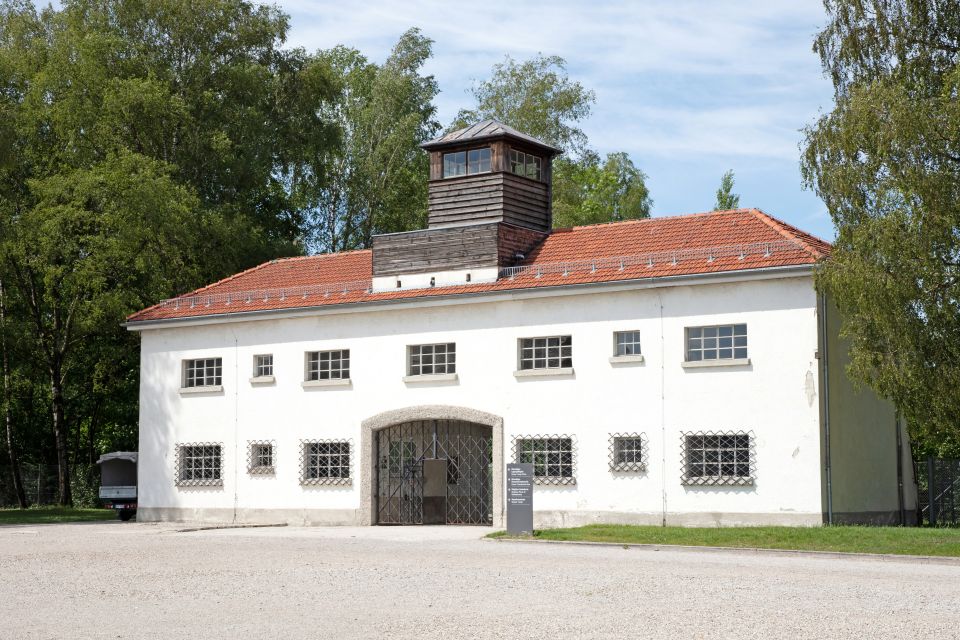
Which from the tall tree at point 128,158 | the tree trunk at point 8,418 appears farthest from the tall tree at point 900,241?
the tree trunk at point 8,418

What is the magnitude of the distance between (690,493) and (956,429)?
17.1 ft

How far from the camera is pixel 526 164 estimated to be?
1256 inches

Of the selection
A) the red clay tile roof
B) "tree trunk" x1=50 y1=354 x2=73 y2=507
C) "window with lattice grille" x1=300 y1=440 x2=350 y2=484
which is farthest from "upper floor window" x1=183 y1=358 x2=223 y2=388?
"tree trunk" x1=50 y1=354 x2=73 y2=507

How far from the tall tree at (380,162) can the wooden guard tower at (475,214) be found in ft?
59.5

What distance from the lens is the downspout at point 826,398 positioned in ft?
78.9

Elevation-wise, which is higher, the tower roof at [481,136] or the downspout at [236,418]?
the tower roof at [481,136]

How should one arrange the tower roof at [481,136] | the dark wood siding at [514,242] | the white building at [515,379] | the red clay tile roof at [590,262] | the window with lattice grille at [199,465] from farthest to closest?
the window with lattice grille at [199,465] → the tower roof at [481,136] → the dark wood siding at [514,242] → the red clay tile roof at [590,262] → the white building at [515,379]

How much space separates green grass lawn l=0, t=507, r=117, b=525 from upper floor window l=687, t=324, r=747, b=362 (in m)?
17.3

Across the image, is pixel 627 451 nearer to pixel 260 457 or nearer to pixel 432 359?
pixel 432 359

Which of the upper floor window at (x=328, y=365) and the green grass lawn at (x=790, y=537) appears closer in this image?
the green grass lawn at (x=790, y=537)

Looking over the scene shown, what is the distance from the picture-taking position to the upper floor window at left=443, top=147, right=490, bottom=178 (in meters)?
31.3

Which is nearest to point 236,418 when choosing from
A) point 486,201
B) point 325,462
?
point 325,462

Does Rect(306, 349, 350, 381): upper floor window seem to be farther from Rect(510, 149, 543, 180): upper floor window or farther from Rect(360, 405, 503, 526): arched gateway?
Rect(510, 149, 543, 180): upper floor window

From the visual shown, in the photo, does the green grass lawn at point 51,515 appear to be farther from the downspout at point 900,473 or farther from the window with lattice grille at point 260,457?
the downspout at point 900,473
